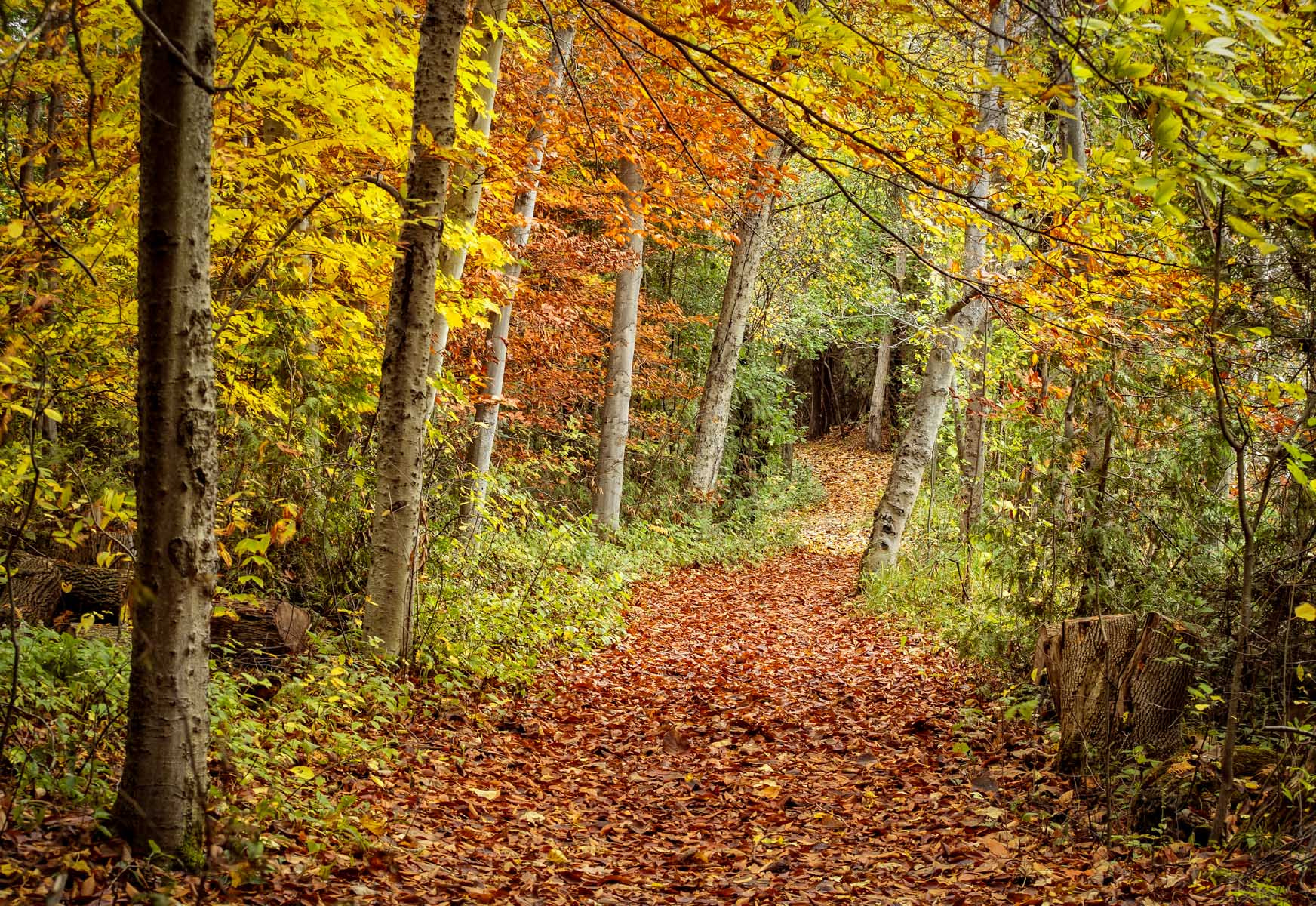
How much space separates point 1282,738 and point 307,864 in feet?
15.8

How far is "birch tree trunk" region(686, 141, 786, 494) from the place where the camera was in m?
16.8

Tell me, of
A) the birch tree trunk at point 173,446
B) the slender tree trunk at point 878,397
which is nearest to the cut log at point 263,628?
the birch tree trunk at point 173,446

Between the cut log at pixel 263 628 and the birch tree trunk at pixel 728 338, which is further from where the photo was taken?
the birch tree trunk at pixel 728 338

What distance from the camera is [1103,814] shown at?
504cm

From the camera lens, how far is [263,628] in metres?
5.87

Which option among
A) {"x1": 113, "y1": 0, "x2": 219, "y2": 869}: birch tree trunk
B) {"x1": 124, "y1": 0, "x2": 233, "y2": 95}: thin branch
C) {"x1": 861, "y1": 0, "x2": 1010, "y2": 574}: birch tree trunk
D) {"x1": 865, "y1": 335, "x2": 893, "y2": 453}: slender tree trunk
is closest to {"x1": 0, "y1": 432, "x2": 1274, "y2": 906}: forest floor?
{"x1": 113, "y1": 0, "x2": 219, "y2": 869}: birch tree trunk

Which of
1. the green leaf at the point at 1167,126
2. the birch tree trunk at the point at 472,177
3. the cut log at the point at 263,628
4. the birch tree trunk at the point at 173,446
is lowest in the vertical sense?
the cut log at the point at 263,628

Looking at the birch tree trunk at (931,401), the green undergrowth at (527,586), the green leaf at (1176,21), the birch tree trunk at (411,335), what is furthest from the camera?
the birch tree trunk at (931,401)

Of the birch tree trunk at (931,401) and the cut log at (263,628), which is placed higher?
the birch tree trunk at (931,401)

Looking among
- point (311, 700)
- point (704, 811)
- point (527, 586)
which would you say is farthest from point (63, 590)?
point (527, 586)

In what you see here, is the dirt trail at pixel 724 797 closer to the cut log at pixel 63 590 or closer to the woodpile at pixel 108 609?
the woodpile at pixel 108 609

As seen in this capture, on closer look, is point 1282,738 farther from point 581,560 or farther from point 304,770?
point 581,560

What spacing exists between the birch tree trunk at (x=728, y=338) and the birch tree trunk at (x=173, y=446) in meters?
13.2

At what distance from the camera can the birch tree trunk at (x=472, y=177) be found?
306 inches
